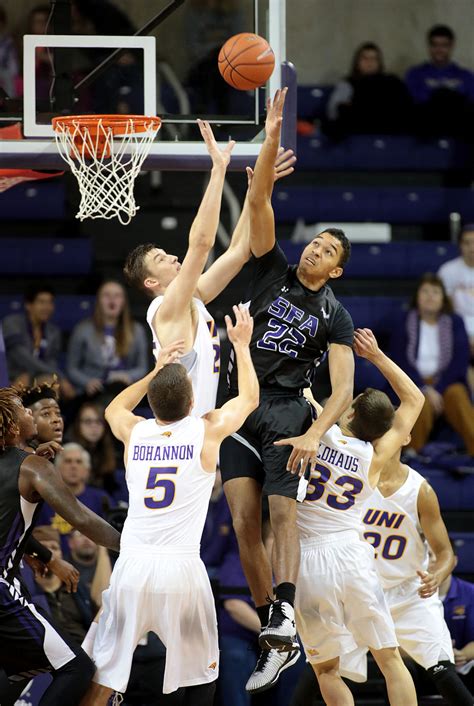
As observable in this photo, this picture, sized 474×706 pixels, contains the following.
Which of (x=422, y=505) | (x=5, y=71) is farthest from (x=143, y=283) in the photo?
(x=5, y=71)

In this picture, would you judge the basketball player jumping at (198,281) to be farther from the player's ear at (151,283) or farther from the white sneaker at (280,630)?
the white sneaker at (280,630)

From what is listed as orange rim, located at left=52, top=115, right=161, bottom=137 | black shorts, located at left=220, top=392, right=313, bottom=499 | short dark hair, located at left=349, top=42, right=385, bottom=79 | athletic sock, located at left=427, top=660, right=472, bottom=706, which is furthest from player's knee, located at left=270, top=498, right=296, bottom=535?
short dark hair, located at left=349, top=42, right=385, bottom=79

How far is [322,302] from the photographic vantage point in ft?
22.9

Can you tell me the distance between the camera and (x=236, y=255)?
23.2ft

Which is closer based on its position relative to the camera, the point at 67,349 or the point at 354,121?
the point at 67,349

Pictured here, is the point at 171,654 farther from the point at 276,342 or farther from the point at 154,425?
the point at 276,342

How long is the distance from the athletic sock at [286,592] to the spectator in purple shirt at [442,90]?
8730mm

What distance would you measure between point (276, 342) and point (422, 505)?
1.56 metres

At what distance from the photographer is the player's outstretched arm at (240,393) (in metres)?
6.23

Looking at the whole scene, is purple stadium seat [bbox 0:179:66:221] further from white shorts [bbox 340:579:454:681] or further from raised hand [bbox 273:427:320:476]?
raised hand [bbox 273:427:320:476]

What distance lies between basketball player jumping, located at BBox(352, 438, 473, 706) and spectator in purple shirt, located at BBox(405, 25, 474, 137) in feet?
24.0

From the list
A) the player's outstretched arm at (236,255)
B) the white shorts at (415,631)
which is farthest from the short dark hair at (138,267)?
the white shorts at (415,631)

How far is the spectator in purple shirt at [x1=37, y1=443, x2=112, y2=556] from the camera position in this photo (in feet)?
31.2

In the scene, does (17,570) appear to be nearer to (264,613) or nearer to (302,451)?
(264,613)
